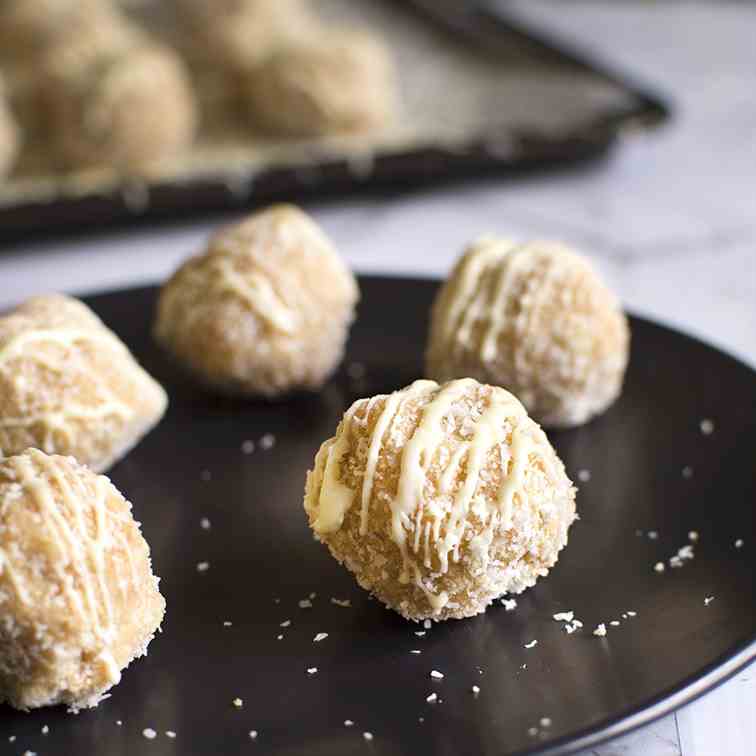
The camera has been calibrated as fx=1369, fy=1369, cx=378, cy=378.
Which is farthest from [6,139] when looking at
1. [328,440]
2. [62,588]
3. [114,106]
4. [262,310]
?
[62,588]

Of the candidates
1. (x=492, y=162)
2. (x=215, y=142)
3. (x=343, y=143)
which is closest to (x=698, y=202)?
(x=492, y=162)

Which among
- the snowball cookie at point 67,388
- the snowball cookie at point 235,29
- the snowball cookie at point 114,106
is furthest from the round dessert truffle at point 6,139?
the snowball cookie at point 67,388

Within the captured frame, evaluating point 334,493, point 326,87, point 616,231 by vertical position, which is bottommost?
point 616,231

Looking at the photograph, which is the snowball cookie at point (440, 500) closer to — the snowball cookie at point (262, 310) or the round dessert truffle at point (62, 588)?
the round dessert truffle at point (62, 588)

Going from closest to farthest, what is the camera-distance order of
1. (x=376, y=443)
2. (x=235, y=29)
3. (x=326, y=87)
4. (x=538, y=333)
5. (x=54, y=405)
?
(x=376, y=443)
(x=54, y=405)
(x=538, y=333)
(x=326, y=87)
(x=235, y=29)

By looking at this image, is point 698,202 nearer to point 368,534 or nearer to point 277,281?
point 277,281

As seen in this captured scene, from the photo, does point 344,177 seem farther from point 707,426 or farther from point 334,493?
point 334,493
